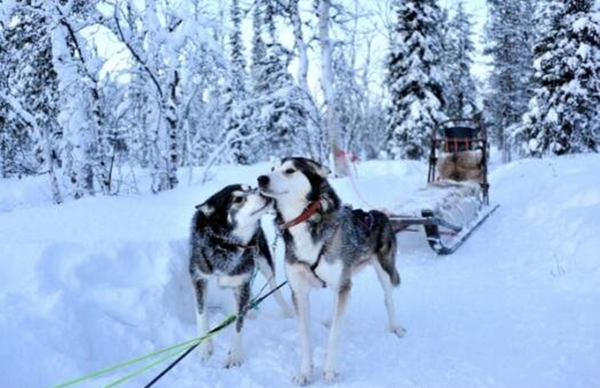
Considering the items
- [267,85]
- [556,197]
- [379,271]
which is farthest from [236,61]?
[379,271]

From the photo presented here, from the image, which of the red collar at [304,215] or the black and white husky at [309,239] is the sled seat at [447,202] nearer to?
the black and white husky at [309,239]

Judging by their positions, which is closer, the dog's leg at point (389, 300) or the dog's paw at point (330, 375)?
the dog's paw at point (330, 375)

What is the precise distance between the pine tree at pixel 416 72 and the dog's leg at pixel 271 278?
17812mm

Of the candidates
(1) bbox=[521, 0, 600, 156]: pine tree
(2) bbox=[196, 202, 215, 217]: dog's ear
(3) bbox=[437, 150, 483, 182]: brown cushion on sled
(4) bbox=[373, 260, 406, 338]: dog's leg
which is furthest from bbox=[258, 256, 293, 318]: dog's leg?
(1) bbox=[521, 0, 600, 156]: pine tree

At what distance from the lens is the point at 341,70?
651 inches

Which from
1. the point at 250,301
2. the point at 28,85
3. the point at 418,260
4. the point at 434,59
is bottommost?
the point at 418,260

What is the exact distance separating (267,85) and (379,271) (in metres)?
20.6

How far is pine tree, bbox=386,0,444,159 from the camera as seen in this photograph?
67.5ft

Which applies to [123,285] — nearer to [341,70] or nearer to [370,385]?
[370,385]

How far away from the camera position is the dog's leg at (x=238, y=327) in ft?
10.7

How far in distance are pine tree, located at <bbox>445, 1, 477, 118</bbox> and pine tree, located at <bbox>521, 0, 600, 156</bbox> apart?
10.2 m

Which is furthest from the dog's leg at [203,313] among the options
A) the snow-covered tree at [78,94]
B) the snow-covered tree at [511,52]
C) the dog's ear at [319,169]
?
the snow-covered tree at [511,52]

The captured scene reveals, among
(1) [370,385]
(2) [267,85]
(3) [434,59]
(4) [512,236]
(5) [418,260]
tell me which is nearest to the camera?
(1) [370,385]

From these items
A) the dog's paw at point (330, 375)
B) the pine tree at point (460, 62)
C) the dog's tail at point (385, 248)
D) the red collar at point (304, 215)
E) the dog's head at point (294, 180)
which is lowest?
the dog's paw at point (330, 375)
